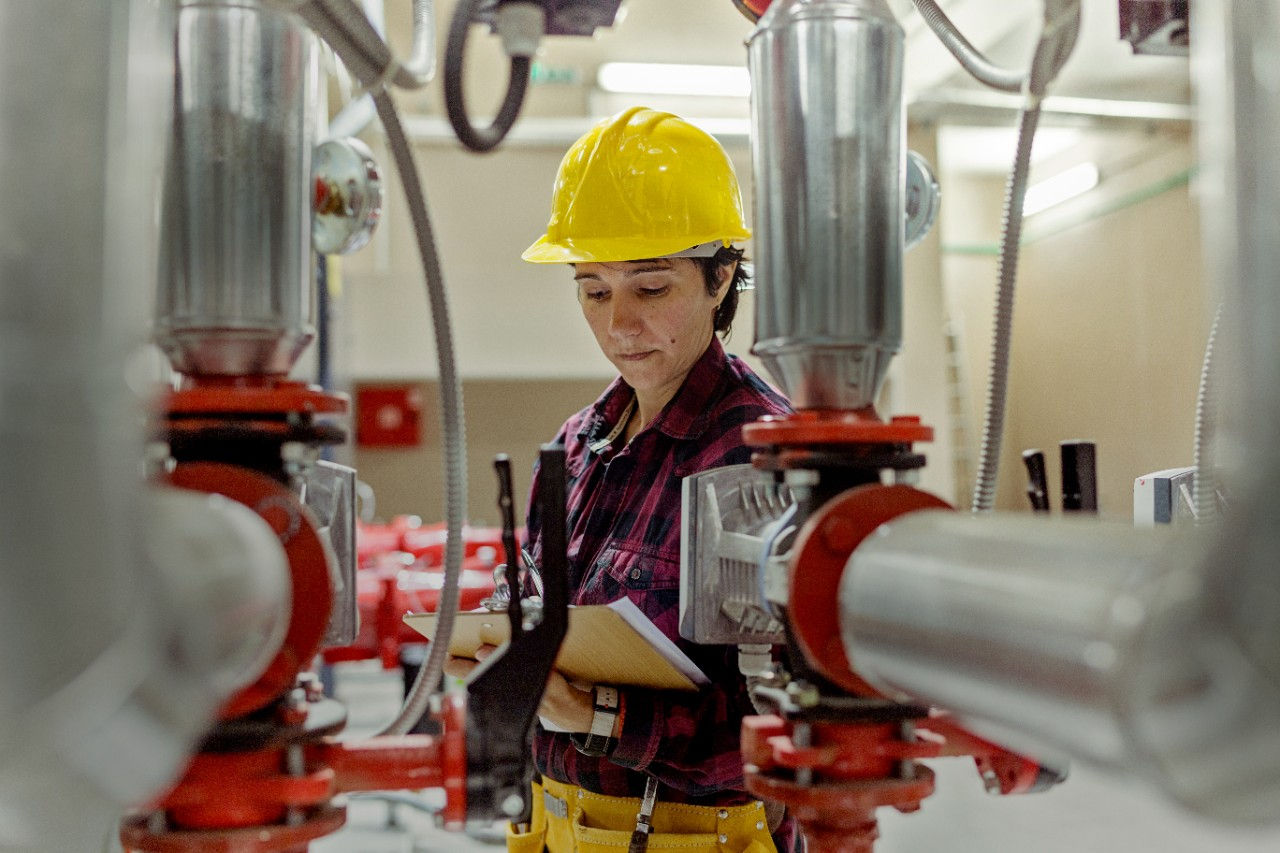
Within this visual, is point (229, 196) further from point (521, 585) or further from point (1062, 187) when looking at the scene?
point (1062, 187)

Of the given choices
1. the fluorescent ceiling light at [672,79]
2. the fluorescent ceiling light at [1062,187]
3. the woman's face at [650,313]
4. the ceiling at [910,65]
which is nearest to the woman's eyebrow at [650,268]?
the woman's face at [650,313]

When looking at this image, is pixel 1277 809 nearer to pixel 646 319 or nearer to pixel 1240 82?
pixel 1240 82

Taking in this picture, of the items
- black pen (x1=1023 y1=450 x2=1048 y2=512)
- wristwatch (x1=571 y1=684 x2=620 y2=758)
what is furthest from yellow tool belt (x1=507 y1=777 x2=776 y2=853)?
black pen (x1=1023 y1=450 x2=1048 y2=512)

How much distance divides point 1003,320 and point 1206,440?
176mm

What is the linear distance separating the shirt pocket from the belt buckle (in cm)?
26

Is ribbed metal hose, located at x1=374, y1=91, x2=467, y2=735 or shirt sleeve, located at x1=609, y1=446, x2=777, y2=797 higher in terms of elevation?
ribbed metal hose, located at x1=374, y1=91, x2=467, y2=735

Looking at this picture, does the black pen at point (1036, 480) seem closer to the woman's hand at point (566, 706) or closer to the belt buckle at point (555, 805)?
the woman's hand at point (566, 706)

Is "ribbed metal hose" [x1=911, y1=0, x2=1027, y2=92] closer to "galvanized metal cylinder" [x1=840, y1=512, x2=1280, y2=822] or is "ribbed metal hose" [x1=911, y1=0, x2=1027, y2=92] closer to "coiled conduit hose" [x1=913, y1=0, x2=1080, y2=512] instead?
"coiled conduit hose" [x1=913, y1=0, x2=1080, y2=512]

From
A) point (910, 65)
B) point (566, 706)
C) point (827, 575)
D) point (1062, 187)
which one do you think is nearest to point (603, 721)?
point (566, 706)

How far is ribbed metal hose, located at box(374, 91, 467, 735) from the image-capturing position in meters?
0.81

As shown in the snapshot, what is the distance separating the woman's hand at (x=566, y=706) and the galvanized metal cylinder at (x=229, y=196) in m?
0.65

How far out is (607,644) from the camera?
107cm

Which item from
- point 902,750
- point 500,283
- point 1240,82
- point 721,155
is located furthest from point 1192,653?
point 500,283

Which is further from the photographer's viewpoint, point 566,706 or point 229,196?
point 566,706
